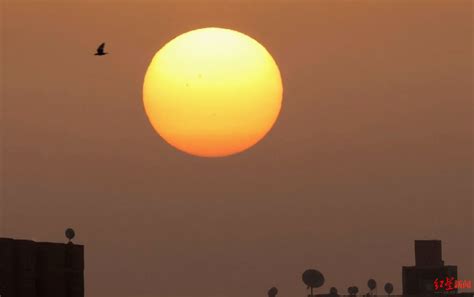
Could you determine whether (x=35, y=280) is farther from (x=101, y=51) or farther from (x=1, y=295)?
(x=101, y=51)

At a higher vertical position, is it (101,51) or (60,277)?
(101,51)

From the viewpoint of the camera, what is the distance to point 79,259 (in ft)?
311

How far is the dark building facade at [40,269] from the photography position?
8331cm

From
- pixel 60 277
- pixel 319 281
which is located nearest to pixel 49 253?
pixel 60 277

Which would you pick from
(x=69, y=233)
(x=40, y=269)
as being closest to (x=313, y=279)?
(x=69, y=233)

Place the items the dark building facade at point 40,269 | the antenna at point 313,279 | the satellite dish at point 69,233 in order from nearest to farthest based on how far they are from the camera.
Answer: the dark building facade at point 40,269, the satellite dish at point 69,233, the antenna at point 313,279

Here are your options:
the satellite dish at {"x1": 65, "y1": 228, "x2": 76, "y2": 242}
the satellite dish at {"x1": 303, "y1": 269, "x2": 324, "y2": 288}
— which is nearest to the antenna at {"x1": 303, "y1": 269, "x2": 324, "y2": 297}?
the satellite dish at {"x1": 303, "y1": 269, "x2": 324, "y2": 288}

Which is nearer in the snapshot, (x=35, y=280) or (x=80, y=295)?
(x=35, y=280)

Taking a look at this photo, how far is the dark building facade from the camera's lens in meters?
83.3

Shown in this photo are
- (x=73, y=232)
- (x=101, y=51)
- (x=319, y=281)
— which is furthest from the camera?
(x=319, y=281)

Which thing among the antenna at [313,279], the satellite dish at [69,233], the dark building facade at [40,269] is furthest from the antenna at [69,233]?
the antenna at [313,279]

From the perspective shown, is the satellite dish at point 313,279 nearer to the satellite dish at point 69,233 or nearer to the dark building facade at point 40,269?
the satellite dish at point 69,233

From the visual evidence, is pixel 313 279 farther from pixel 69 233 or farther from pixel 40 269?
pixel 40 269

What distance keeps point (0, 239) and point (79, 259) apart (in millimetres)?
12917
